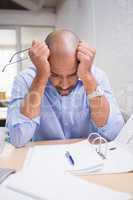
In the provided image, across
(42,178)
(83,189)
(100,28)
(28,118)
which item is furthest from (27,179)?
(100,28)

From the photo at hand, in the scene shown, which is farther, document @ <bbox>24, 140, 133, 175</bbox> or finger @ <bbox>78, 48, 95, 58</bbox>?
finger @ <bbox>78, 48, 95, 58</bbox>

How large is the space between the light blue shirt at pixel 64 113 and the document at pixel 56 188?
0.49 meters

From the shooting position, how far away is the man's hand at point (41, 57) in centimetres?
110

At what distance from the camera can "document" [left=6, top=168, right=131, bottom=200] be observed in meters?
0.63

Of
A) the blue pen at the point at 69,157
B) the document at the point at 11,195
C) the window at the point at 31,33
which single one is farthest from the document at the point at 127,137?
the window at the point at 31,33

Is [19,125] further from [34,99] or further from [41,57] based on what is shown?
[41,57]

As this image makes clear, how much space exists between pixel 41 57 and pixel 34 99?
0.18 m

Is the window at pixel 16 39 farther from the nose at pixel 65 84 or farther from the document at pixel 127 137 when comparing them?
the document at pixel 127 137

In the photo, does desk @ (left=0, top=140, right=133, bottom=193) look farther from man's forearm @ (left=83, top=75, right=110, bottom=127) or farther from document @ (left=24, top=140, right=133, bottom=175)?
man's forearm @ (left=83, top=75, right=110, bottom=127)

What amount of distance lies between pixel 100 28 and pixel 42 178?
1.55 metres

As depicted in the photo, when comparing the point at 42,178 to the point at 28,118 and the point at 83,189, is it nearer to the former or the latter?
the point at 83,189

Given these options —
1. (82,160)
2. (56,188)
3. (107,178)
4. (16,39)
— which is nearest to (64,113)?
(82,160)

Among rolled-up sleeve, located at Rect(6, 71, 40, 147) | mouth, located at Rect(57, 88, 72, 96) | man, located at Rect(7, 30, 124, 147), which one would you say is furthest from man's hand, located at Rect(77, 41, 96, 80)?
rolled-up sleeve, located at Rect(6, 71, 40, 147)

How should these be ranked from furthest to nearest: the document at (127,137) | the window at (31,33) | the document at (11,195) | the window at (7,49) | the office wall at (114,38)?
the window at (31,33)
the window at (7,49)
the office wall at (114,38)
the document at (127,137)
the document at (11,195)
